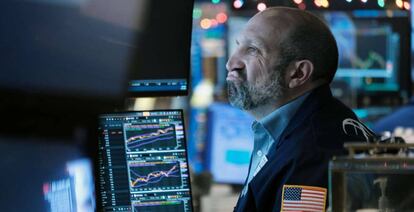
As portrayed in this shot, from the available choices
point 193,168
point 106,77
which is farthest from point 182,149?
point 193,168

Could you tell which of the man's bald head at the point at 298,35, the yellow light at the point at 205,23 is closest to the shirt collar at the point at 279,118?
the man's bald head at the point at 298,35

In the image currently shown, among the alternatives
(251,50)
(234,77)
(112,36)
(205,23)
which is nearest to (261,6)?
(251,50)

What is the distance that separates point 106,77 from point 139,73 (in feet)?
1.73

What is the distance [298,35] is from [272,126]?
0.34m

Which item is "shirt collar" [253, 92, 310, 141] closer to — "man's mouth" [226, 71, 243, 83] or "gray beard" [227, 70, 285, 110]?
"gray beard" [227, 70, 285, 110]

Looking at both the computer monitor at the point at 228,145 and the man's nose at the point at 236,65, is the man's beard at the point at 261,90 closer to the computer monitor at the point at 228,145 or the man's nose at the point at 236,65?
the man's nose at the point at 236,65

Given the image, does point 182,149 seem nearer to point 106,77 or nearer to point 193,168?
point 106,77

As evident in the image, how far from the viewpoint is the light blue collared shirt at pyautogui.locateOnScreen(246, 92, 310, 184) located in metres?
2.84

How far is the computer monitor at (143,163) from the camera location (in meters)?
2.67

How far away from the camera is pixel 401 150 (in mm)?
1866

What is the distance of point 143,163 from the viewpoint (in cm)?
268

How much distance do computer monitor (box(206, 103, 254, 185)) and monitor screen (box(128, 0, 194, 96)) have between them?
6.98 feet

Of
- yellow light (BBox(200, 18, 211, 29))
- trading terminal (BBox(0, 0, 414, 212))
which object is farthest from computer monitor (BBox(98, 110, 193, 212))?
yellow light (BBox(200, 18, 211, 29))

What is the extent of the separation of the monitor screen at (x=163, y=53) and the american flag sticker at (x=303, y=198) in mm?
531
